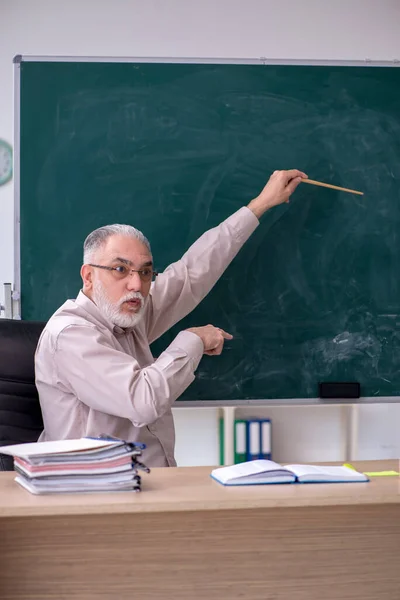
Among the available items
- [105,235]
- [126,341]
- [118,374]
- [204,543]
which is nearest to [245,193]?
[105,235]

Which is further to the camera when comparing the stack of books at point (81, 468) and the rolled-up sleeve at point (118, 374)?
the rolled-up sleeve at point (118, 374)

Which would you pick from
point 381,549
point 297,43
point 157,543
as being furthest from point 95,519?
point 297,43

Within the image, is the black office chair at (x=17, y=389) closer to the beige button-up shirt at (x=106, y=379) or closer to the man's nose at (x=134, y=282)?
the beige button-up shirt at (x=106, y=379)

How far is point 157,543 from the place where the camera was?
175 cm

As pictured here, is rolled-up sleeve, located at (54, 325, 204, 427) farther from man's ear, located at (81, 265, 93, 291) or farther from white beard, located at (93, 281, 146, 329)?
man's ear, located at (81, 265, 93, 291)

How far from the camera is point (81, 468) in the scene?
169 centimetres

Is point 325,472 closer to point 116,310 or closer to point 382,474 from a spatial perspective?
point 382,474

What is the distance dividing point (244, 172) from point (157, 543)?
2.02 metres

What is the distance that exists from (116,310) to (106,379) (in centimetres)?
36

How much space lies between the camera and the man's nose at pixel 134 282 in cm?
263

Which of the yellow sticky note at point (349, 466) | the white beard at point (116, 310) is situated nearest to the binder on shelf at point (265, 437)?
the white beard at point (116, 310)

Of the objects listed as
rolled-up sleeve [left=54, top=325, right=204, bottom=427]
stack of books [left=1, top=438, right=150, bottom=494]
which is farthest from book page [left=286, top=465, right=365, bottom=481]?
rolled-up sleeve [left=54, top=325, right=204, bottom=427]

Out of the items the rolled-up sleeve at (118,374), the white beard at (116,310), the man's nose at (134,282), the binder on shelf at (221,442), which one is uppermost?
the man's nose at (134,282)

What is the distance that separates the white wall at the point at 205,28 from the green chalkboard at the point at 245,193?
408 millimetres
